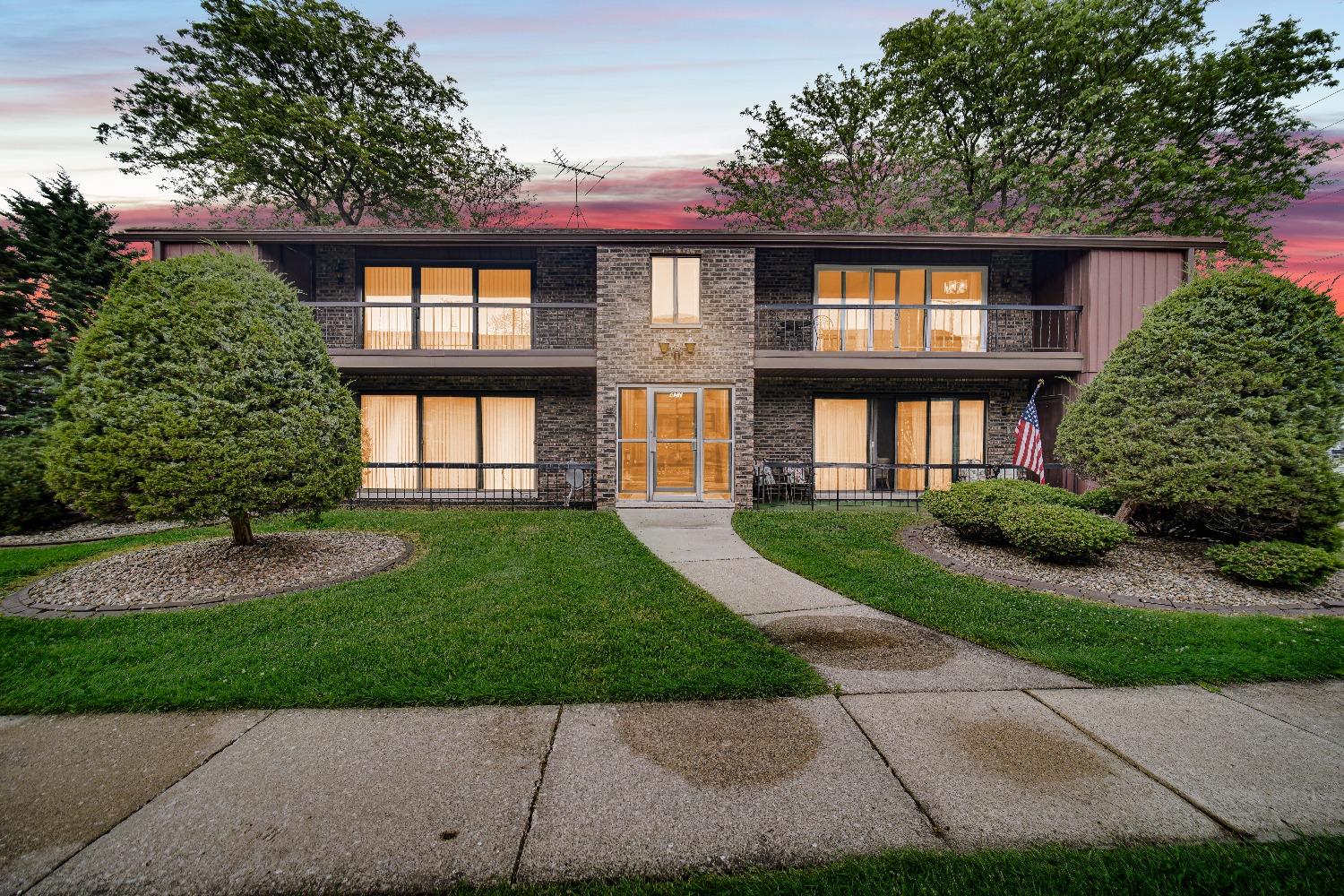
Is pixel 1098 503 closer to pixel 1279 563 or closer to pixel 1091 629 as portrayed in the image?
pixel 1279 563

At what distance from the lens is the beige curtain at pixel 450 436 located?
13.4 meters

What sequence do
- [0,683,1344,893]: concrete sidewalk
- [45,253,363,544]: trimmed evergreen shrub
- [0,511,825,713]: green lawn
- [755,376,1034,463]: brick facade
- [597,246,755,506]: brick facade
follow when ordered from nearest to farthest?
[0,683,1344,893]: concrete sidewalk < [0,511,825,713]: green lawn < [45,253,363,544]: trimmed evergreen shrub < [597,246,755,506]: brick facade < [755,376,1034,463]: brick facade

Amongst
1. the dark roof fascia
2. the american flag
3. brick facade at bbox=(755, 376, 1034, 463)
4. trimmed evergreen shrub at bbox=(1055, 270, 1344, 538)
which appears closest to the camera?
trimmed evergreen shrub at bbox=(1055, 270, 1344, 538)

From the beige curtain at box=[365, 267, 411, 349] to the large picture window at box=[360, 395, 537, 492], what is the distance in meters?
1.30

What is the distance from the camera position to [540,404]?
13.4 metres

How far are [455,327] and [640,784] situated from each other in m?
12.2

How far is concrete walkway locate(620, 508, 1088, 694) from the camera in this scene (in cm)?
404

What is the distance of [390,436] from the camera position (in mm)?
13375

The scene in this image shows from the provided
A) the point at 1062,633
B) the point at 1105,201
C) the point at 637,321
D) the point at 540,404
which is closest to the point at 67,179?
the point at 540,404

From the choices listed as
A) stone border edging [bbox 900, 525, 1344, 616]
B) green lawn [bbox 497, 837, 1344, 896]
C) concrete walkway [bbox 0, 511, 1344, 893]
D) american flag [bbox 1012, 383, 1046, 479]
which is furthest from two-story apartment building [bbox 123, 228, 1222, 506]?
green lawn [bbox 497, 837, 1344, 896]

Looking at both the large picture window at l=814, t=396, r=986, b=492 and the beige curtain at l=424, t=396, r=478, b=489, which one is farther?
the large picture window at l=814, t=396, r=986, b=492

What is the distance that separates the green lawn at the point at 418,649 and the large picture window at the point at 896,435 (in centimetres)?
801

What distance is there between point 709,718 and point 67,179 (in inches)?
758

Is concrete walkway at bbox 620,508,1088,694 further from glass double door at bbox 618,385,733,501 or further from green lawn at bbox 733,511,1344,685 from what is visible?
glass double door at bbox 618,385,733,501
